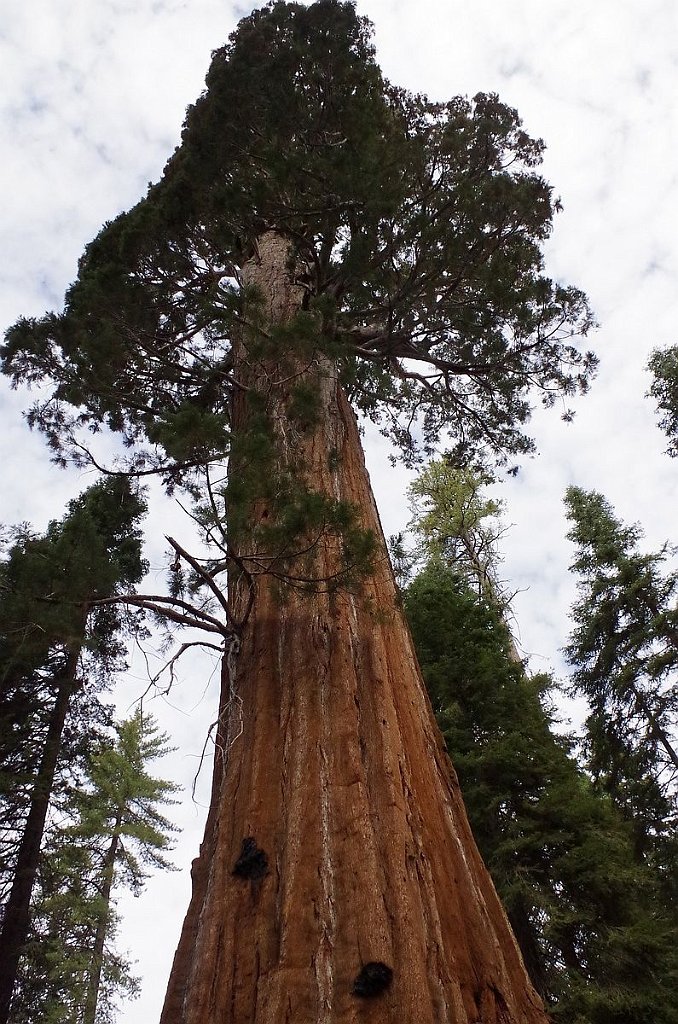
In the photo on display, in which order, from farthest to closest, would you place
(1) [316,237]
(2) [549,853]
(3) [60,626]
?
1. (1) [316,237]
2. (2) [549,853]
3. (3) [60,626]

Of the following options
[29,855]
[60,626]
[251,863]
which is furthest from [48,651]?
[251,863]

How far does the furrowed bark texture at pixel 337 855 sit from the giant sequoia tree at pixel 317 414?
1 cm

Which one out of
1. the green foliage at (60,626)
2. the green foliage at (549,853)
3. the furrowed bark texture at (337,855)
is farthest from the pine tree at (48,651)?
the green foliage at (549,853)

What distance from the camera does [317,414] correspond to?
546cm

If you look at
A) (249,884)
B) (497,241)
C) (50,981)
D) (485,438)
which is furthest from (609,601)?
(50,981)

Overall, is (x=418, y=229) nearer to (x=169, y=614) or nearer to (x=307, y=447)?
(x=307, y=447)

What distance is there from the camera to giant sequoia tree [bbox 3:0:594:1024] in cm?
270

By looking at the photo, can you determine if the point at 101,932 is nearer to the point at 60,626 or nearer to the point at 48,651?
the point at 48,651

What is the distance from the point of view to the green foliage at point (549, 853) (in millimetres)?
6008

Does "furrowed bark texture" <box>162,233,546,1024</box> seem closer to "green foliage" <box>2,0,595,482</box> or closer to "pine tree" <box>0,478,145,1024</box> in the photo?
"pine tree" <box>0,478,145,1024</box>

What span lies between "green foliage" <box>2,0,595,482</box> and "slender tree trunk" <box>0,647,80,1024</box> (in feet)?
12.5

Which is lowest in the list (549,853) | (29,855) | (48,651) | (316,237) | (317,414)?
(549,853)

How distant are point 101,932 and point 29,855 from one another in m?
8.17

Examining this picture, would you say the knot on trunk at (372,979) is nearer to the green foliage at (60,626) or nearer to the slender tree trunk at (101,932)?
the green foliage at (60,626)
